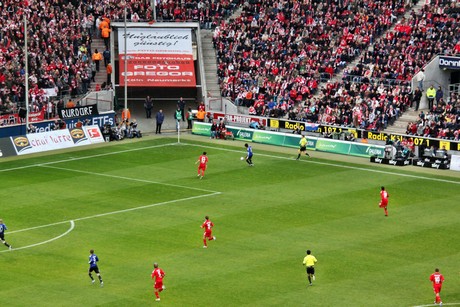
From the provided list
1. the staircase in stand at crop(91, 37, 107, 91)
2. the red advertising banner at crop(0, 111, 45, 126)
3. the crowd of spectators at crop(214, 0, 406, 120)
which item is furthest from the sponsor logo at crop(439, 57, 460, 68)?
the red advertising banner at crop(0, 111, 45, 126)

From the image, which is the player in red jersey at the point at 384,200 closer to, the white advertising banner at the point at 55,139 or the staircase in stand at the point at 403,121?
the staircase in stand at the point at 403,121

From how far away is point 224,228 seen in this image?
2162 inches

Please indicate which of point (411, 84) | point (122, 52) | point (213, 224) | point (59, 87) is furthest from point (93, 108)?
point (213, 224)

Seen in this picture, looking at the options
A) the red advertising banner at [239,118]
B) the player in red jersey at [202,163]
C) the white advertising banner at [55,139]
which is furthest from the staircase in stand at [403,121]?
the white advertising banner at [55,139]

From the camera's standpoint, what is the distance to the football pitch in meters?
44.5

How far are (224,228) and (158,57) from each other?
38274mm

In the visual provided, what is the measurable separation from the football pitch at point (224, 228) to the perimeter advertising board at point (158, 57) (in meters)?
13.7

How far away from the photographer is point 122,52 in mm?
90875

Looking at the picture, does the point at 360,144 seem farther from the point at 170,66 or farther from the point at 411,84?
the point at 170,66

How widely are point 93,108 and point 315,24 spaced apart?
21041mm

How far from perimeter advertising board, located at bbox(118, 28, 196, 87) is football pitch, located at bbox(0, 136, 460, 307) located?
13690mm

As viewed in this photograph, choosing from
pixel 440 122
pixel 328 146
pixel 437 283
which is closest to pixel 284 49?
pixel 328 146

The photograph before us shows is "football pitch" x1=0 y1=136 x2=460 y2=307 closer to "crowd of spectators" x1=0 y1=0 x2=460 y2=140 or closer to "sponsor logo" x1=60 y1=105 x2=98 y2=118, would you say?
"sponsor logo" x1=60 y1=105 x2=98 y2=118

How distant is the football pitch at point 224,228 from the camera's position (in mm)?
44531
